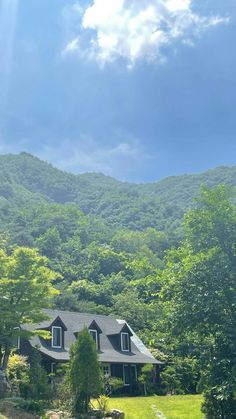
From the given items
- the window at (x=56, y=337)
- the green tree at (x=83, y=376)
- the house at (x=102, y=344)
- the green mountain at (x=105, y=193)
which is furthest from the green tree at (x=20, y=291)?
the green mountain at (x=105, y=193)

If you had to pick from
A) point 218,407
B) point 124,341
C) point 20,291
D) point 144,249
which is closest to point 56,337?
point 124,341

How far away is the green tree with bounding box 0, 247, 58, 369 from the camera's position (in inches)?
961

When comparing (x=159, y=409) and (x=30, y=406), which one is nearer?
(x=30, y=406)

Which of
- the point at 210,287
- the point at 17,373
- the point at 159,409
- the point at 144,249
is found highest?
the point at 144,249

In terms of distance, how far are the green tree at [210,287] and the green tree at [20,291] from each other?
10.2 metres

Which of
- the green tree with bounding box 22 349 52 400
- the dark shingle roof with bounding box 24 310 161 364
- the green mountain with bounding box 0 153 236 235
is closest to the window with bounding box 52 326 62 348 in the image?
the dark shingle roof with bounding box 24 310 161 364

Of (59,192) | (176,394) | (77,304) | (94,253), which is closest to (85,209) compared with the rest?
(59,192)

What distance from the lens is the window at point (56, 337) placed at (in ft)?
111

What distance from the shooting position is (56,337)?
34000 millimetres

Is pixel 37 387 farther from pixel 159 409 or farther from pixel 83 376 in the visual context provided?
pixel 159 409

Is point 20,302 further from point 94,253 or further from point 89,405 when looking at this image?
point 94,253

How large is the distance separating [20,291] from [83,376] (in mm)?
6687

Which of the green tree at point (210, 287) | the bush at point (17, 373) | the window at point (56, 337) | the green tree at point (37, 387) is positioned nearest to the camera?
the green tree at point (210, 287)

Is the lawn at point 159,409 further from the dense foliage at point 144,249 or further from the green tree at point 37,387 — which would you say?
the green tree at point 37,387
